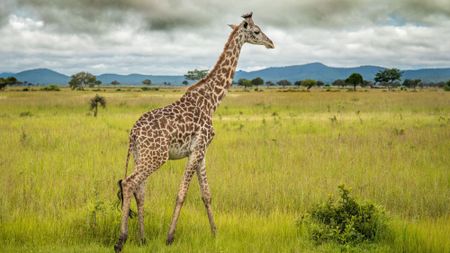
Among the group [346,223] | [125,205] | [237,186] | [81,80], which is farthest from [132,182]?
[81,80]

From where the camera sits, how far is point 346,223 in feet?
24.1

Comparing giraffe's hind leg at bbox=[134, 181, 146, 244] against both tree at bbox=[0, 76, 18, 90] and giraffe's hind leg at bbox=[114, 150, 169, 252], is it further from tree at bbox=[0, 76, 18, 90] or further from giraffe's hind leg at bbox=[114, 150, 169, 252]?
tree at bbox=[0, 76, 18, 90]

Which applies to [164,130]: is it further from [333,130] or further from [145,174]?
[333,130]

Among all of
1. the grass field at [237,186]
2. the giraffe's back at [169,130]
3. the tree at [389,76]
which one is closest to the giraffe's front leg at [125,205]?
the grass field at [237,186]

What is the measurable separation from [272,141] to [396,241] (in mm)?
10641

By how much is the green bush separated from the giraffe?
1.67m

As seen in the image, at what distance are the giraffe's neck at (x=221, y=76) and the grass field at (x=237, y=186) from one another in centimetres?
222

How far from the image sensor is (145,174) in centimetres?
602

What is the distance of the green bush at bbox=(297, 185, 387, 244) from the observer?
22.7 feet

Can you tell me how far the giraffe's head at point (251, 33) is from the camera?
290 inches

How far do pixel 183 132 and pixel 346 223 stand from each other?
10.5 ft

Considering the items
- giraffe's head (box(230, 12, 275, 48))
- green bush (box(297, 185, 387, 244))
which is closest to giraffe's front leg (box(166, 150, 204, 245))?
green bush (box(297, 185, 387, 244))

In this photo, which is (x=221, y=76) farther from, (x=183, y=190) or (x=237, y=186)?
(x=237, y=186)

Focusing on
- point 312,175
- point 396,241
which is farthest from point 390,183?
point 396,241
